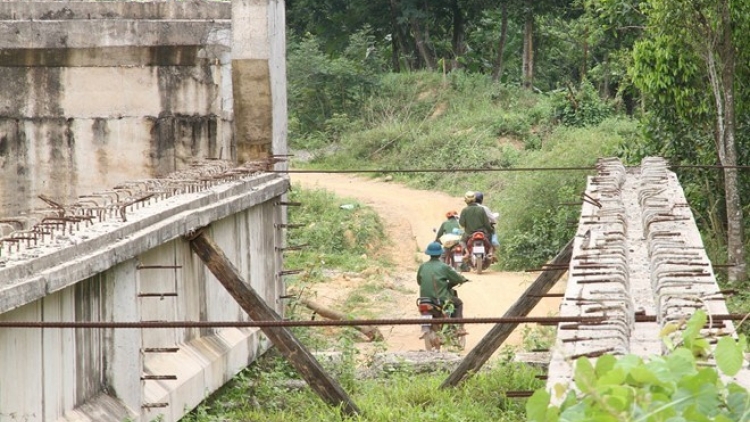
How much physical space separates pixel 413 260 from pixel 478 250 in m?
2.39

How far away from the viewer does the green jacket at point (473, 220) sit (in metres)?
18.4

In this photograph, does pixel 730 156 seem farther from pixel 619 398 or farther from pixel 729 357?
pixel 619 398

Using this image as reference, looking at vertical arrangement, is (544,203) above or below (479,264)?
above

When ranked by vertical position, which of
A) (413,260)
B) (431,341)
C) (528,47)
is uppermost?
(528,47)

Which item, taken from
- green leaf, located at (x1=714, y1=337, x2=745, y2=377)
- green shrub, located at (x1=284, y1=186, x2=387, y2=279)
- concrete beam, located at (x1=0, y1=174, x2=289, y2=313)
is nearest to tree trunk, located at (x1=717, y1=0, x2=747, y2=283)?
green shrub, located at (x1=284, y1=186, x2=387, y2=279)

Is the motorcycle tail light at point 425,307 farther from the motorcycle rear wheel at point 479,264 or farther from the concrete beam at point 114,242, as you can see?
the motorcycle rear wheel at point 479,264

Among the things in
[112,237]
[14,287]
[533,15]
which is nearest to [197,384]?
[112,237]

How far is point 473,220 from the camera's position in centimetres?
1856

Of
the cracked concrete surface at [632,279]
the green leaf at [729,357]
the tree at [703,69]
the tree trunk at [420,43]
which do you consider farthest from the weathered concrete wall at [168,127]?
the tree trunk at [420,43]

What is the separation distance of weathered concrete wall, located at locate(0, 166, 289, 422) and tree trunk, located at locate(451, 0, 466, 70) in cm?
2408

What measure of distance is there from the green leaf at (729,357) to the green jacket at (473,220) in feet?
49.4

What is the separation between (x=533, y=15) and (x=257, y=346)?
2279 cm

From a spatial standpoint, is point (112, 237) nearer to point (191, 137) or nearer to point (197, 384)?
point (197, 384)

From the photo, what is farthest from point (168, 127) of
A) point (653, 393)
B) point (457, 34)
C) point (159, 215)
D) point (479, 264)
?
point (457, 34)
